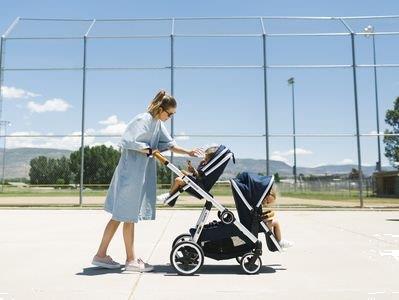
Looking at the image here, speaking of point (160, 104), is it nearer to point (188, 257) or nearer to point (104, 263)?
point (188, 257)

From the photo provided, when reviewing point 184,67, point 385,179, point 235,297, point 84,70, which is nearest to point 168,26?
point 184,67

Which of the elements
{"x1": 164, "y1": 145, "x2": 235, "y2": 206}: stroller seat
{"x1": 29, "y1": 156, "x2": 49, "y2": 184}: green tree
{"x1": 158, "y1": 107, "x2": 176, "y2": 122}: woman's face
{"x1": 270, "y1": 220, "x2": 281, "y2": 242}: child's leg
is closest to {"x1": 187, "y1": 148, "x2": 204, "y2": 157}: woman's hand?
{"x1": 164, "y1": 145, "x2": 235, "y2": 206}: stroller seat

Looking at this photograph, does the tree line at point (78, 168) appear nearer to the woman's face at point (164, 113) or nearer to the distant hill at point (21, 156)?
the distant hill at point (21, 156)

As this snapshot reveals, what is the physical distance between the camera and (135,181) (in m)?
4.65

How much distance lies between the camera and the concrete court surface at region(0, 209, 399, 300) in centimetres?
367

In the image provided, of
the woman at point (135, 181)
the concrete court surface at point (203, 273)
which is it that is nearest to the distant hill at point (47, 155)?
the concrete court surface at point (203, 273)

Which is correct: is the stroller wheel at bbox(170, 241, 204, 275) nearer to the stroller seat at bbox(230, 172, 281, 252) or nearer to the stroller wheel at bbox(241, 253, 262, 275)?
the stroller wheel at bbox(241, 253, 262, 275)

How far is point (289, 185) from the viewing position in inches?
1470

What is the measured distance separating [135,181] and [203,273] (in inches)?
42.1

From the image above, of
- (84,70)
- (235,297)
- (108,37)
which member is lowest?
(235,297)

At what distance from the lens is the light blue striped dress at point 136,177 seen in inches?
181

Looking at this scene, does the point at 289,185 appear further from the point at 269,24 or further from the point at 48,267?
the point at 48,267

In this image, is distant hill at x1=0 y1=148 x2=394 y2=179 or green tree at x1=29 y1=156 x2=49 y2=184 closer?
distant hill at x1=0 y1=148 x2=394 y2=179

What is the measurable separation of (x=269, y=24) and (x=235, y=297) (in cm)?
1427
